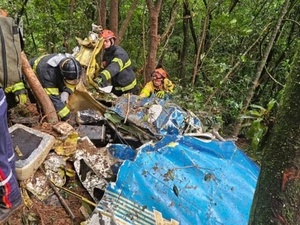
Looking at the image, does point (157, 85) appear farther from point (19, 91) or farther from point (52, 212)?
point (52, 212)

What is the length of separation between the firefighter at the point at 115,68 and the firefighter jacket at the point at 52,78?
996mm

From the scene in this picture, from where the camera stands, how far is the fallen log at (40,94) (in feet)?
11.4

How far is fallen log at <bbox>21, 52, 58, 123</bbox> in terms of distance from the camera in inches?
137

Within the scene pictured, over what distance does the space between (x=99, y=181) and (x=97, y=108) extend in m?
1.19

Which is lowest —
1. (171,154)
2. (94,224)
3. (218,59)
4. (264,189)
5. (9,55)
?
(218,59)

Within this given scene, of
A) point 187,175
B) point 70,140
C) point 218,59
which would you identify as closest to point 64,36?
point 218,59

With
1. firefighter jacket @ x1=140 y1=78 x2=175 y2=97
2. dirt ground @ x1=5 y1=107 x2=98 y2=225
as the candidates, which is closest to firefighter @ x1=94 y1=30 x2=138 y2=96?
firefighter jacket @ x1=140 y1=78 x2=175 y2=97

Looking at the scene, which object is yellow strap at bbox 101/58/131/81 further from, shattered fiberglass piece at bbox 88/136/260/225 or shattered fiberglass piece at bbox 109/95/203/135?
shattered fiberglass piece at bbox 88/136/260/225

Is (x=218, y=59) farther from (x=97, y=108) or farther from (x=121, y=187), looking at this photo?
(x=121, y=187)

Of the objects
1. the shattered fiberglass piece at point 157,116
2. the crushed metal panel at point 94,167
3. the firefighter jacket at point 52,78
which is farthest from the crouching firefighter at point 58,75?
the crushed metal panel at point 94,167

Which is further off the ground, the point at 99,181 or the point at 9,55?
the point at 9,55

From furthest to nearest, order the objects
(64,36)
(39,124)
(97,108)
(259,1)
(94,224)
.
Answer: (259,1), (64,36), (97,108), (39,124), (94,224)

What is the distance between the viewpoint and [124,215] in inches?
111

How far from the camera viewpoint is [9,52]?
280 centimetres
